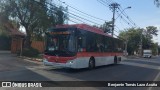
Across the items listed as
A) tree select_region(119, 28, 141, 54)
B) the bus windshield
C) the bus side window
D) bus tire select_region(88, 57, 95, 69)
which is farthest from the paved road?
tree select_region(119, 28, 141, 54)

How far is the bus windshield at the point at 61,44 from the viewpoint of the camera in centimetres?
1892

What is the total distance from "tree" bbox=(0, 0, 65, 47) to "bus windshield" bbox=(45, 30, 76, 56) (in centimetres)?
1279

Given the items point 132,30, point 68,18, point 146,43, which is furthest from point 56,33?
point 146,43

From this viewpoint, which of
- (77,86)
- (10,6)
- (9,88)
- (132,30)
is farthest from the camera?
(132,30)

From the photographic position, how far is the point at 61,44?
62.7 ft

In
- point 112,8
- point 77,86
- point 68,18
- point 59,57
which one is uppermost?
point 112,8

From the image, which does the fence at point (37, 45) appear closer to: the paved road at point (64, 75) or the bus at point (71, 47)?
the paved road at point (64, 75)

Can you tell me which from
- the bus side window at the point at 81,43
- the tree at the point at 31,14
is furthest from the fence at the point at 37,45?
the bus side window at the point at 81,43

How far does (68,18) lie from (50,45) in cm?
1729

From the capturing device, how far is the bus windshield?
18922mm

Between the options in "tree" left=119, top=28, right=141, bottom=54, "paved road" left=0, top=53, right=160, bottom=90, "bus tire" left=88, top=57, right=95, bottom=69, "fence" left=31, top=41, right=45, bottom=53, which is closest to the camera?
"paved road" left=0, top=53, right=160, bottom=90

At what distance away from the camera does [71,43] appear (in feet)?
62.0

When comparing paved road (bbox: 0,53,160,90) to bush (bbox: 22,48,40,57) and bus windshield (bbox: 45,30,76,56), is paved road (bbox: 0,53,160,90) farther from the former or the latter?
bush (bbox: 22,48,40,57)

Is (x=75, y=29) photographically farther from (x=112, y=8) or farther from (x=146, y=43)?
(x=146, y=43)
